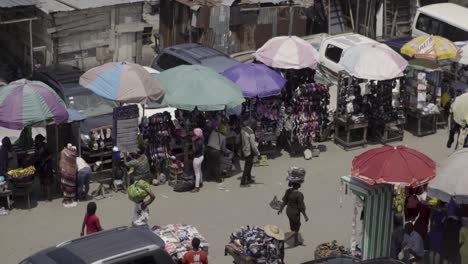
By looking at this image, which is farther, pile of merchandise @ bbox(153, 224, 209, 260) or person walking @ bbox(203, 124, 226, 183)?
person walking @ bbox(203, 124, 226, 183)

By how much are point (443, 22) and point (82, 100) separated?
36.6 ft

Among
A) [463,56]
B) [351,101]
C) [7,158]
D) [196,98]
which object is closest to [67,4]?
[196,98]

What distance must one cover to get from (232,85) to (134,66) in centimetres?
203

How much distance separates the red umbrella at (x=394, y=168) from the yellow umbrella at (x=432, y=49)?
7.69m

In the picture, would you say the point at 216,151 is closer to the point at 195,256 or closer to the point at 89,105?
the point at 89,105

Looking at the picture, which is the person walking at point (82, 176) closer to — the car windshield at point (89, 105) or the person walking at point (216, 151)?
the car windshield at point (89, 105)

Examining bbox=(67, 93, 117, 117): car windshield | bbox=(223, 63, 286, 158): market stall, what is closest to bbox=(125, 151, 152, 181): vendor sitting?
bbox=(67, 93, 117, 117): car windshield

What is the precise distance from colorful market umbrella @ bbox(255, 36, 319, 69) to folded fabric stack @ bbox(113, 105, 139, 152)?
13.0 feet

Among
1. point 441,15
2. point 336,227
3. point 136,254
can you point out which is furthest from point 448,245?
point 441,15

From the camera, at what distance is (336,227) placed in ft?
55.4

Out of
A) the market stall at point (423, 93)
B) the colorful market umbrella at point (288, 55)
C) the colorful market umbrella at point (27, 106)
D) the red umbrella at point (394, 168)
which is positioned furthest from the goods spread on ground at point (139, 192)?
the market stall at point (423, 93)

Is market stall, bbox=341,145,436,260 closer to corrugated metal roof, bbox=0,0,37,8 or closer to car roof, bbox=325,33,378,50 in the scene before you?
car roof, bbox=325,33,378,50

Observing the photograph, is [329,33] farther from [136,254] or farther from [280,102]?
[136,254]

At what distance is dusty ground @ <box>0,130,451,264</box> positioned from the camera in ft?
52.2
